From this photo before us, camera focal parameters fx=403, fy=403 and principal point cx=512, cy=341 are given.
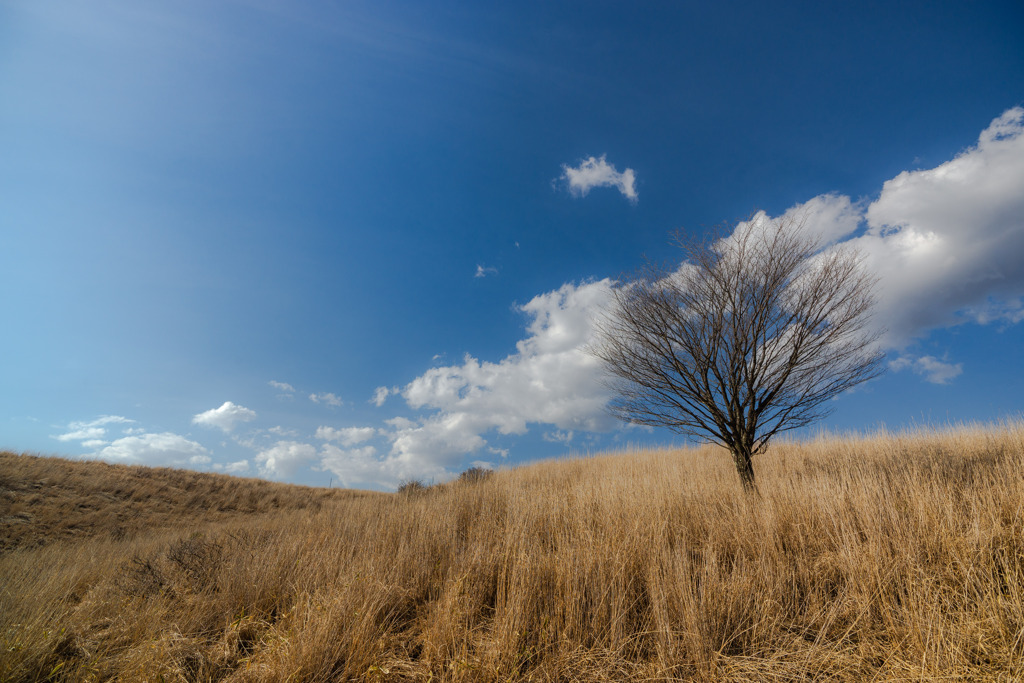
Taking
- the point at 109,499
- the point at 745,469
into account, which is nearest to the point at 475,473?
the point at 745,469

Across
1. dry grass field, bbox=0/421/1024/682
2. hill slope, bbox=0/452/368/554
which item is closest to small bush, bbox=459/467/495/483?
dry grass field, bbox=0/421/1024/682

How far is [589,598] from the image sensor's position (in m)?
3.89

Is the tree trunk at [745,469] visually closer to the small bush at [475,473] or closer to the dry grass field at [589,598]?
the dry grass field at [589,598]

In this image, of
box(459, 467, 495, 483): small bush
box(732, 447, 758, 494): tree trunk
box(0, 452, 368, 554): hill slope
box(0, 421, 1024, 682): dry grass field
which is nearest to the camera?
box(0, 421, 1024, 682): dry grass field

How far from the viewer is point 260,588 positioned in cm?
491

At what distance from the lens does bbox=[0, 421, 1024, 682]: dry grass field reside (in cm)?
325

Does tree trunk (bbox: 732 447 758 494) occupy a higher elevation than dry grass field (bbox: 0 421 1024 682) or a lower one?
higher

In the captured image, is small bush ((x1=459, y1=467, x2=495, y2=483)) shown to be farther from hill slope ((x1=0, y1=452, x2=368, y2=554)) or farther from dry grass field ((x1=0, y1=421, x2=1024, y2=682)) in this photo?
hill slope ((x1=0, y1=452, x2=368, y2=554))

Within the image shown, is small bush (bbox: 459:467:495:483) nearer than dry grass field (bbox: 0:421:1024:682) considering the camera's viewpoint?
No

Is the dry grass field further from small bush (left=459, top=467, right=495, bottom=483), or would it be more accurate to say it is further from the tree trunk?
small bush (left=459, top=467, right=495, bottom=483)

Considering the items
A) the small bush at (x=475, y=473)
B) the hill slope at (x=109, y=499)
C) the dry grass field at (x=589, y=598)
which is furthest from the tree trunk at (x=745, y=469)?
the hill slope at (x=109, y=499)

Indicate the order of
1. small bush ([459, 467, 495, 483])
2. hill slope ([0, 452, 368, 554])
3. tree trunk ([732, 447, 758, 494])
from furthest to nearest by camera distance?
small bush ([459, 467, 495, 483]) < hill slope ([0, 452, 368, 554]) < tree trunk ([732, 447, 758, 494])

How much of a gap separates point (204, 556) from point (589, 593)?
6.20m

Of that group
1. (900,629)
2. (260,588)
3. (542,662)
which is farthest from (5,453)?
(900,629)
